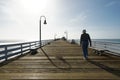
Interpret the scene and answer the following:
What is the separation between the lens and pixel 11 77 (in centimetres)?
675

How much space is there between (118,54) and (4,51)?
26.5ft

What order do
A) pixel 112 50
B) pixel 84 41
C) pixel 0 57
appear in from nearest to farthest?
pixel 0 57, pixel 84 41, pixel 112 50

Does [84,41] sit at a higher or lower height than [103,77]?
higher

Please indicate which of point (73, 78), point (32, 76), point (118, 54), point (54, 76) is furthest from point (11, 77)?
point (118, 54)

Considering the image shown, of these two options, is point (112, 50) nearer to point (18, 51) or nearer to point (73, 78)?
point (18, 51)

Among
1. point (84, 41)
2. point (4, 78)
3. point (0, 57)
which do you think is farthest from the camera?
point (84, 41)

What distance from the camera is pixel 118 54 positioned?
44.5ft

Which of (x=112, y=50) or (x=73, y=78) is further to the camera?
(x=112, y=50)

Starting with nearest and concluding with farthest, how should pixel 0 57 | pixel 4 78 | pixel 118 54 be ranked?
pixel 4 78
pixel 0 57
pixel 118 54

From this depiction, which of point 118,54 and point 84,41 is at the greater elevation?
point 84,41

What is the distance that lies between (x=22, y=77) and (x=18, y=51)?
7447 millimetres

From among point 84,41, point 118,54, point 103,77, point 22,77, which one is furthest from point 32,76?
point 118,54

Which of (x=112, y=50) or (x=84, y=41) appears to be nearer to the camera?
(x=84, y=41)

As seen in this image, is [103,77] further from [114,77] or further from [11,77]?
[11,77]
